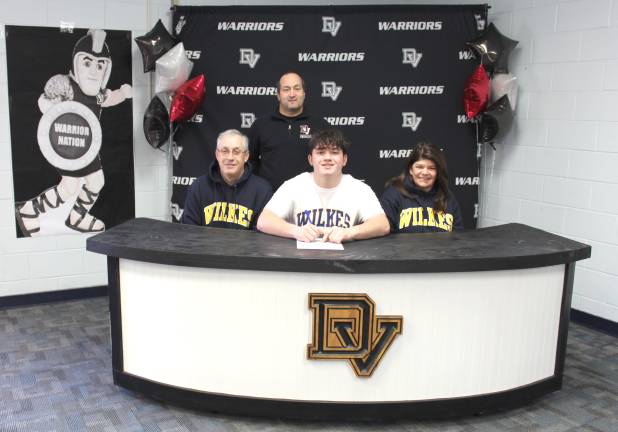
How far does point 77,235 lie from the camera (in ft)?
13.4

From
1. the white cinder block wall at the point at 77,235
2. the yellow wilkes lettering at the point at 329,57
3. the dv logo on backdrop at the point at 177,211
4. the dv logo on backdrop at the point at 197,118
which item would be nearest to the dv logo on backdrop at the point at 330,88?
the yellow wilkes lettering at the point at 329,57

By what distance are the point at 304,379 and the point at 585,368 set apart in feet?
5.49

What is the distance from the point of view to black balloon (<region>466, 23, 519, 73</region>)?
400 cm

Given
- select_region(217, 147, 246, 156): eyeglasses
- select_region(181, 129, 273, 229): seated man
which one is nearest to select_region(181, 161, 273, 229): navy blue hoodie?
select_region(181, 129, 273, 229): seated man

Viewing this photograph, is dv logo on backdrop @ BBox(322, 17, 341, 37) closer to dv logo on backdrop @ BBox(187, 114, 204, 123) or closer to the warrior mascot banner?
dv logo on backdrop @ BBox(187, 114, 204, 123)

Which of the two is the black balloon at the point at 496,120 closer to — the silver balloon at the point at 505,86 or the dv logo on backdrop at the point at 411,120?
the silver balloon at the point at 505,86

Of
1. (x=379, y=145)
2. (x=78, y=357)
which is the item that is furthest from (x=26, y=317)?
(x=379, y=145)

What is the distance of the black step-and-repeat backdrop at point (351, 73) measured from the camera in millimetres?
4117

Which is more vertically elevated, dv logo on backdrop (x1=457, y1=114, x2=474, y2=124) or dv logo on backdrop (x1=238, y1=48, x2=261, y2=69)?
dv logo on backdrop (x1=238, y1=48, x2=261, y2=69)

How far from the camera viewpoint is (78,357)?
3.11 metres

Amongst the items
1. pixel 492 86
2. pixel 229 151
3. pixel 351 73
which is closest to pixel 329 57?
pixel 351 73

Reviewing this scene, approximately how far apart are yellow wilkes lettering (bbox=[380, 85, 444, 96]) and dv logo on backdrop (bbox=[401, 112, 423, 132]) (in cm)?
15

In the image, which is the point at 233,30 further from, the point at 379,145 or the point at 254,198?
the point at 254,198

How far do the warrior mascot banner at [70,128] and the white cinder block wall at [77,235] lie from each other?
0.16ft
